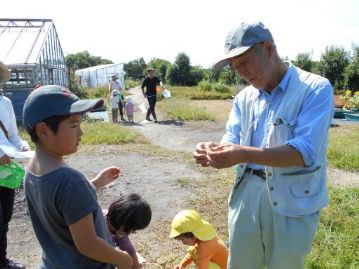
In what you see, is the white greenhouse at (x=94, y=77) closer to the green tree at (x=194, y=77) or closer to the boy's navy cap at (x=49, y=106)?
the green tree at (x=194, y=77)

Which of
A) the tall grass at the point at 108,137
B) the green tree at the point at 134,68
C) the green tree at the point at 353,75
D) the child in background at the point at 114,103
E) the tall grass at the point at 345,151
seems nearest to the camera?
the tall grass at the point at 345,151

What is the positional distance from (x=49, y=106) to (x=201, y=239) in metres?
1.58

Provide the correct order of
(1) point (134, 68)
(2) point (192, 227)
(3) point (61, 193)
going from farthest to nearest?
(1) point (134, 68) → (2) point (192, 227) → (3) point (61, 193)

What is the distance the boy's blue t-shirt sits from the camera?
4.75 ft

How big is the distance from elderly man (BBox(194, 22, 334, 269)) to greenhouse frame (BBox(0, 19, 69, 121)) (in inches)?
439

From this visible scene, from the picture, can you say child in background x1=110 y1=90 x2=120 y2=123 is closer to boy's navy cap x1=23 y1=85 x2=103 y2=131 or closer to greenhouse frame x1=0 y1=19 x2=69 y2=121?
greenhouse frame x1=0 y1=19 x2=69 y2=121

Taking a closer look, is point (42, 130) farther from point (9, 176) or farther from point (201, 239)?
point (9, 176)

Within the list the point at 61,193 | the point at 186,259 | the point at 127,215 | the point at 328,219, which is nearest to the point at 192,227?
the point at 186,259

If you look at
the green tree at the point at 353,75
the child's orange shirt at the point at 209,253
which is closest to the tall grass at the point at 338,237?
the child's orange shirt at the point at 209,253

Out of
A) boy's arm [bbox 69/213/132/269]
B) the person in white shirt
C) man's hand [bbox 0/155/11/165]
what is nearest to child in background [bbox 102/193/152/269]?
boy's arm [bbox 69/213/132/269]

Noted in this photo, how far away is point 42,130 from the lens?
155 cm

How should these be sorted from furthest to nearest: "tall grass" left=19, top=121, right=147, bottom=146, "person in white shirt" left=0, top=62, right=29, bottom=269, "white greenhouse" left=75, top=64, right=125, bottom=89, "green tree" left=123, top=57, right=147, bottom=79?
"green tree" left=123, top=57, right=147, bottom=79
"white greenhouse" left=75, top=64, right=125, bottom=89
"tall grass" left=19, top=121, right=147, bottom=146
"person in white shirt" left=0, top=62, right=29, bottom=269

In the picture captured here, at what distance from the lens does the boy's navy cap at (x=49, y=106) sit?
1515mm

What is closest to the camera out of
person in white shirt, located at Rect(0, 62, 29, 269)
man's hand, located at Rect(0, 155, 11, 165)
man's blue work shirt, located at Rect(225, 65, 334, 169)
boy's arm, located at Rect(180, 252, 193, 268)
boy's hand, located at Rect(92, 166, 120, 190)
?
man's blue work shirt, located at Rect(225, 65, 334, 169)
